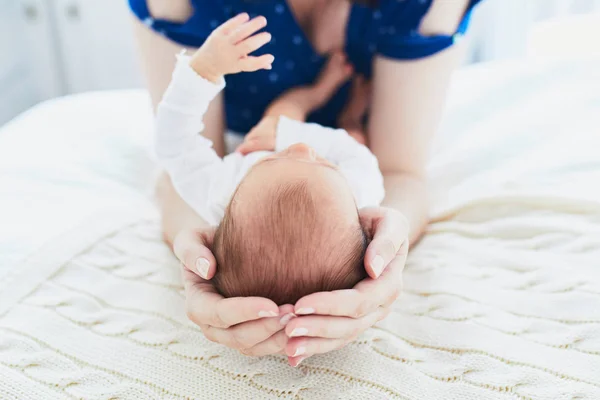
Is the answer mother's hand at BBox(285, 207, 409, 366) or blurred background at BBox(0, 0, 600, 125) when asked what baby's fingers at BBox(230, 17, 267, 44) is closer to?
mother's hand at BBox(285, 207, 409, 366)

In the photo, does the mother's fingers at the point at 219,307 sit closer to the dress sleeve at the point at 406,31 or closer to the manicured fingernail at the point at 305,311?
the manicured fingernail at the point at 305,311

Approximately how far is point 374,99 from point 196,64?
1.34ft

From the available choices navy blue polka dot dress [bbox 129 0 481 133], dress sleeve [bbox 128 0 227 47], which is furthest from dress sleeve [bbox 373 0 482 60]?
dress sleeve [bbox 128 0 227 47]

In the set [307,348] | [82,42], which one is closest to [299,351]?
[307,348]

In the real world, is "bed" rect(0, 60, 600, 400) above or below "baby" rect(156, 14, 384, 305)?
below

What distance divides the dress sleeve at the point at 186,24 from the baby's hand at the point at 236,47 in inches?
9.0

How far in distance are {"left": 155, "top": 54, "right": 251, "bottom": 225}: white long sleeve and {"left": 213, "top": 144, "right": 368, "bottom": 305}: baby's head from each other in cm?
16

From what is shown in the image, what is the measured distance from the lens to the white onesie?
86cm

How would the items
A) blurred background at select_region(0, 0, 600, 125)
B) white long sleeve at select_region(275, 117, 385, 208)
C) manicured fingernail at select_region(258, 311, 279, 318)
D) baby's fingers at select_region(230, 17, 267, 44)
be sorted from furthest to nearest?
blurred background at select_region(0, 0, 600, 125) → white long sleeve at select_region(275, 117, 385, 208) → baby's fingers at select_region(230, 17, 267, 44) → manicured fingernail at select_region(258, 311, 279, 318)

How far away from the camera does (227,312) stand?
67 cm

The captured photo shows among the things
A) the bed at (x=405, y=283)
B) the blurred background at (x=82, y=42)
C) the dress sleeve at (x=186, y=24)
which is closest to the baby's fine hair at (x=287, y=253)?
the bed at (x=405, y=283)

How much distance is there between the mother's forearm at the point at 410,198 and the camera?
0.99 m

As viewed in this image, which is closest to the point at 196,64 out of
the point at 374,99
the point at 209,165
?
the point at 209,165

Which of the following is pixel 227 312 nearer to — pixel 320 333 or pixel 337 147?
pixel 320 333
